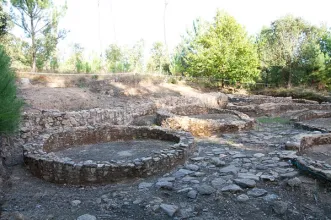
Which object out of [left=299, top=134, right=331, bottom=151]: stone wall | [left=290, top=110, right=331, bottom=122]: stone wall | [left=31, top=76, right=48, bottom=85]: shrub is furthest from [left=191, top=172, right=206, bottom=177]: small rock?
[left=31, top=76, right=48, bottom=85]: shrub

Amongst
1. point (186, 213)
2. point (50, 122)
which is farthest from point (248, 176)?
point (50, 122)

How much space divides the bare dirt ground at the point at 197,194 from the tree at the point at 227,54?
1516 centimetres

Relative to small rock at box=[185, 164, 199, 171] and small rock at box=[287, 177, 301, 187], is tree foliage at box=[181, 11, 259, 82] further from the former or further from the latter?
small rock at box=[287, 177, 301, 187]

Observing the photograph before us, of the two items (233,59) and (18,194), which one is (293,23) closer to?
(233,59)

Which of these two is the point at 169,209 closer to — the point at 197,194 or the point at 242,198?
the point at 197,194

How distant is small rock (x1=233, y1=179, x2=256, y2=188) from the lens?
4.49 meters

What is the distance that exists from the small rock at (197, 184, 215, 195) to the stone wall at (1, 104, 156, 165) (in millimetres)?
4397

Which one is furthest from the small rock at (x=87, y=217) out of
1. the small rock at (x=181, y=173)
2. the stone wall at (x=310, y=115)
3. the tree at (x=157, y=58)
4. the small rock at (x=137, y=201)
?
the tree at (x=157, y=58)

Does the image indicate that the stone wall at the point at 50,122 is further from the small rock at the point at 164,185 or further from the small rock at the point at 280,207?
the small rock at the point at 280,207

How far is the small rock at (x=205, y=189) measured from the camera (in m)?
4.36

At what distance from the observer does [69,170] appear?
5027 millimetres

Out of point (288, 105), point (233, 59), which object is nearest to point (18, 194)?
point (288, 105)

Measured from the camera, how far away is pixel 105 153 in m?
6.73

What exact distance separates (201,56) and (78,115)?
14562mm
